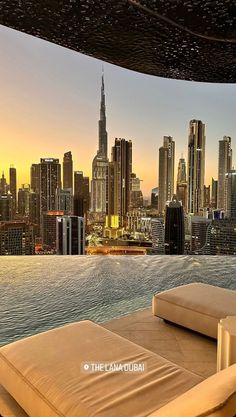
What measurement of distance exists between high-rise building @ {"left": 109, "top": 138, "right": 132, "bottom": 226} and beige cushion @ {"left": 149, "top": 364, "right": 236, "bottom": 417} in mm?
6191

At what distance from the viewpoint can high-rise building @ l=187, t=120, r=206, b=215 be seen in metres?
6.89

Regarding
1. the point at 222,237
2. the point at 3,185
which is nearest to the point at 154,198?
the point at 222,237

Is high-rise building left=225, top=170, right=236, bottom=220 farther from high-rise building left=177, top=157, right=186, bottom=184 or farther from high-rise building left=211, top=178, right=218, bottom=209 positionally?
high-rise building left=177, top=157, right=186, bottom=184

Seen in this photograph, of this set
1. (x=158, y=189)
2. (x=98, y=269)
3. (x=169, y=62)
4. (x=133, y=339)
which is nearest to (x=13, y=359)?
(x=133, y=339)

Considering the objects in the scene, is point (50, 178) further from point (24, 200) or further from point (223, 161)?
point (223, 161)

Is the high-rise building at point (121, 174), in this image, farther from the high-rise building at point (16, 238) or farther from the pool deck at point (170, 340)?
the pool deck at point (170, 340)

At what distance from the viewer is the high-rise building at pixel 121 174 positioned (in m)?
7.11

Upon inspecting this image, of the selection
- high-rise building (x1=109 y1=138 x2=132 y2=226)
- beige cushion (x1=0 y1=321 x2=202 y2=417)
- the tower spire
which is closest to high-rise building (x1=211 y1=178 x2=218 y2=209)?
high-rise building (x1=109 y1=138 x2=132 y2=226)

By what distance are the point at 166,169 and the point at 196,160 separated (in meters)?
0.63

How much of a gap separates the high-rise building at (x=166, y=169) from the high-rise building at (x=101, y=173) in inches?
45.7

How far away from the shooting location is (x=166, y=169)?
23.2 feet

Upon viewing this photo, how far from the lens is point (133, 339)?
2.12 meters

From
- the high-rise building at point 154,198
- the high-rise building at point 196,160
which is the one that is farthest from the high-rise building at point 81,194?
the high-rise building at point 196,160

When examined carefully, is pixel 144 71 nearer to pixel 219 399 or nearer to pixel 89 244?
pixel 89 244
